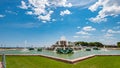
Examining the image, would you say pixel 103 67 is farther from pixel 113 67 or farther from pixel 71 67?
pixel 71 67

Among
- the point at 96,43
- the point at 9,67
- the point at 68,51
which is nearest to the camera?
the point at 9,67

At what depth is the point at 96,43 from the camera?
127m

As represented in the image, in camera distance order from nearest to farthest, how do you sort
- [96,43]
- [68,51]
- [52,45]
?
[68,51] < [52,45] < [96,43]

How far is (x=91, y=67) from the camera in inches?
499

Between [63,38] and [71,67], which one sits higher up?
[63,38]

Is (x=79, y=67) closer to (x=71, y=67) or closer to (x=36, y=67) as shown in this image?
(x=71, y=67)

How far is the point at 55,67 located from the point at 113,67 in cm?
445

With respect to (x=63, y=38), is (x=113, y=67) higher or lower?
lower

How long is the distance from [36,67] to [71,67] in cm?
273

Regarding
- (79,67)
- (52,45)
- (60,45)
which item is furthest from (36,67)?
(52,45)

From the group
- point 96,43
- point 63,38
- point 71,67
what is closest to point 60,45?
point 63,38

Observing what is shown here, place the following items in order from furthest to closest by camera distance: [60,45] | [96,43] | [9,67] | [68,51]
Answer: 1. [96,43]
2. [60,45]
3. [68,51]
4. [9,67]

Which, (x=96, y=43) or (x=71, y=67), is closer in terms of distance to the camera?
(x=71, y=67)

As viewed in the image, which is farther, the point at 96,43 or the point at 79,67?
the point at 96,43
